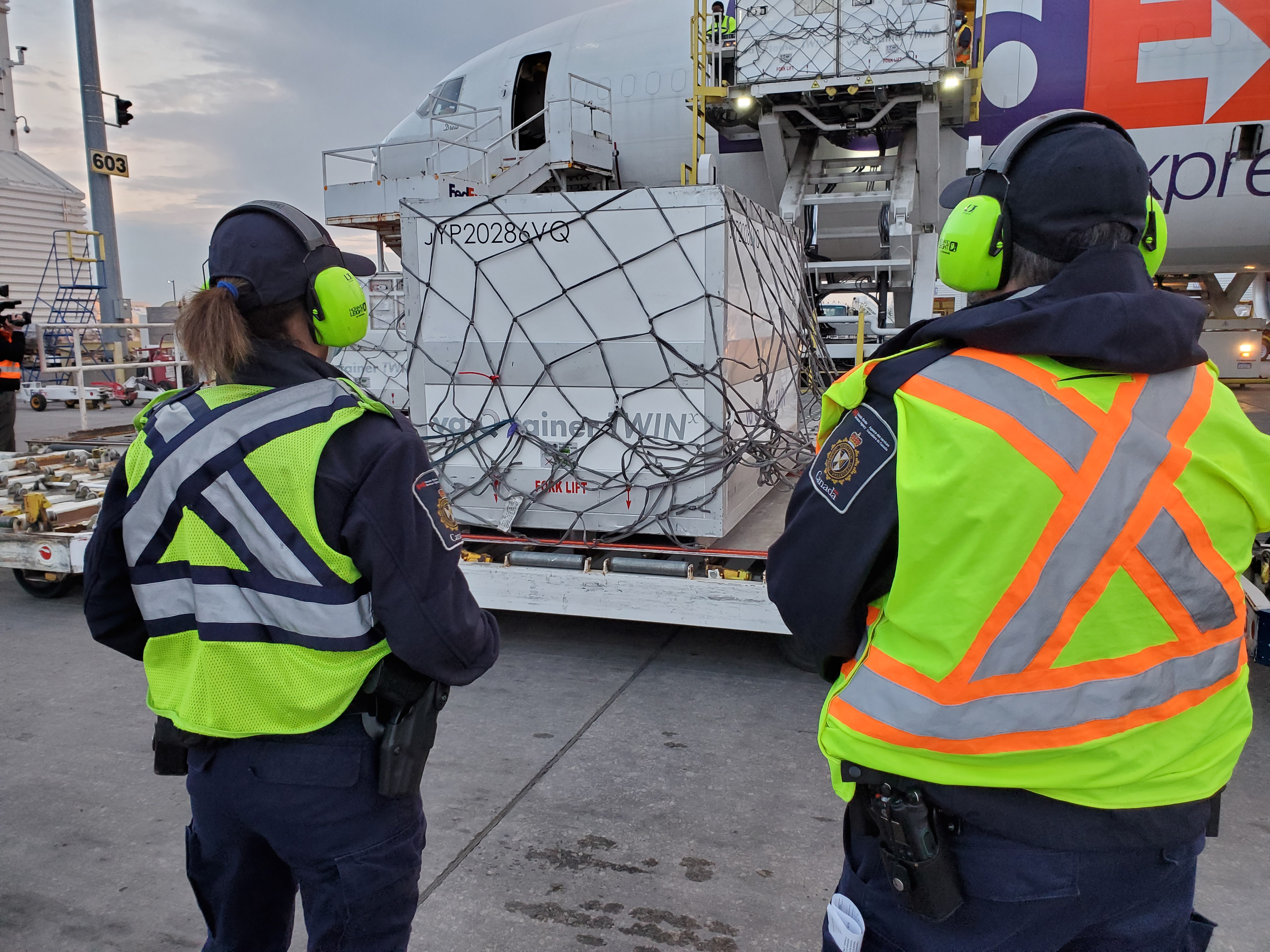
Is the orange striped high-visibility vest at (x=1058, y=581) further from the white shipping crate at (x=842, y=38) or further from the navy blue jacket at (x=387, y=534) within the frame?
the white shipping crate at (x=842, y=38)

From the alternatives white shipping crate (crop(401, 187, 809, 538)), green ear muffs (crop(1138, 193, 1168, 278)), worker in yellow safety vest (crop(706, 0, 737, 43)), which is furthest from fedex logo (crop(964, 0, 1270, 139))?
green ear muffs (crop(1138, 193, 1168, 278))

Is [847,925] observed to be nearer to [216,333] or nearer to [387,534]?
[387,534]

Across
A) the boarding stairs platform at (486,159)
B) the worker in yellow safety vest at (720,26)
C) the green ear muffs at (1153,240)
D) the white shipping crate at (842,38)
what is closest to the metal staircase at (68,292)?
the boarding stairs platform at (486,159)

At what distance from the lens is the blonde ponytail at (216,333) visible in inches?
64.0

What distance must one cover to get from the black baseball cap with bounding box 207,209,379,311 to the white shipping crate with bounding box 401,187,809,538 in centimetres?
248

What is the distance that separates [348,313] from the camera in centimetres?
177

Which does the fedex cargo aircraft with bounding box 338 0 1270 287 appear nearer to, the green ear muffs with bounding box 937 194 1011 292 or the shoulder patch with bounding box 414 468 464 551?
the green ear muffs with bounding box 937 194 1011 292

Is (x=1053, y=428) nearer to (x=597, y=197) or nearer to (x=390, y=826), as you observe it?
(x=390, y=826)

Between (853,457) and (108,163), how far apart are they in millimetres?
16665

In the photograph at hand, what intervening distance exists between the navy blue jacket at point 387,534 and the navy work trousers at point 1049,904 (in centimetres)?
86

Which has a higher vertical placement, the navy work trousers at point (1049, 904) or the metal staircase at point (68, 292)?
the metal staircase at point (68, 292)

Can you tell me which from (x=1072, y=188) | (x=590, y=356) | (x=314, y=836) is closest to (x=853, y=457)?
(x=1072, y=188)

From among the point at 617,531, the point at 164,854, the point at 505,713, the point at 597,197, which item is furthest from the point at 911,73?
the point at 164,854

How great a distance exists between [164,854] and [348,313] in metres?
2.12
